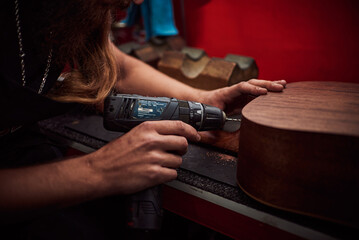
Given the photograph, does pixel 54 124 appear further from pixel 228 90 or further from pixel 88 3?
pixel 228 90

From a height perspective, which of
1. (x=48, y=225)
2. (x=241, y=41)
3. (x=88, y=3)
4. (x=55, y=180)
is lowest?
(x=48, y=225)

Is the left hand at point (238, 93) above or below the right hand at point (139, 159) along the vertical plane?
above

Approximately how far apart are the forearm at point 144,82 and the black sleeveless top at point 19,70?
0.46 metres

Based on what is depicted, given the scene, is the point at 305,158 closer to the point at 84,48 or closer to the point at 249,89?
the point at 249,89

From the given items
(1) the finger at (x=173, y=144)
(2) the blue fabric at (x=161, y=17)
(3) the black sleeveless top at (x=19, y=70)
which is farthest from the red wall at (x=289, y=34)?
(3) the black sleeveless top at (x=19, y=70)

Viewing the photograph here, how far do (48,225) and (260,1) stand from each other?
1.38 m

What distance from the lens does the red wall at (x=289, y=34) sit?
119 centimetres

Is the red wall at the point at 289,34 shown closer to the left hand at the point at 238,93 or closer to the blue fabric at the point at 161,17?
the blue fabric at the point at 161,17

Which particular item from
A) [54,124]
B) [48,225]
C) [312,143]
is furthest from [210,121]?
[54,124]

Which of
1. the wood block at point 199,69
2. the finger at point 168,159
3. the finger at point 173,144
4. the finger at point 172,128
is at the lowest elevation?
the finger at point 168,159

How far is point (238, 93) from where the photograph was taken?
894mm

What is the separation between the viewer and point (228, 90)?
0.92 m

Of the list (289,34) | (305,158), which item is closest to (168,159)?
(305,158)

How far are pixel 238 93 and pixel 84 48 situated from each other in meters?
0.56
